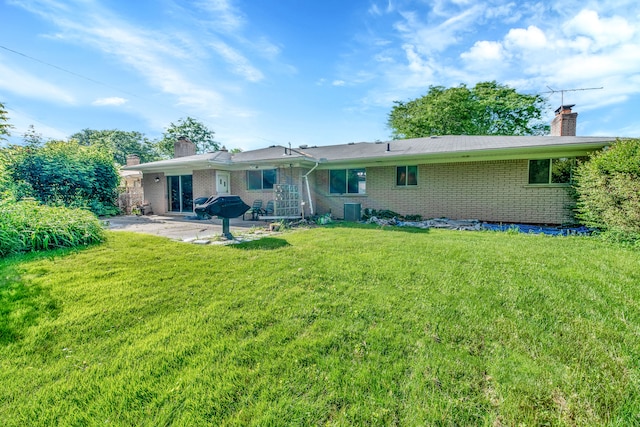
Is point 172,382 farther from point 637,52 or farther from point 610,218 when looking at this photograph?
point 637,52

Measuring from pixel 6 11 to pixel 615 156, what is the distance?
50.9 ft

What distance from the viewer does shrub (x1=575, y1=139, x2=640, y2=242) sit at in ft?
18.7

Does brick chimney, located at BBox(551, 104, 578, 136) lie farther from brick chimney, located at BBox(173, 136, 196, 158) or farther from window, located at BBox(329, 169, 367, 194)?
brick chimney, located at BBox(173, 136, 196, 158)

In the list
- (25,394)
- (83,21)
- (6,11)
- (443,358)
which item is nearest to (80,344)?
(25,394)

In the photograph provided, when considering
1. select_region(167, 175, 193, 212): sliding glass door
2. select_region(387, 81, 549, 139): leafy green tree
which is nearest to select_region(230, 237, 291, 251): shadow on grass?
select_region(167, 175, 193, 212): sliding glass door

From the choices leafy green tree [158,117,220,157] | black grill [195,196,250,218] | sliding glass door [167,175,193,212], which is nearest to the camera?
black grill [195,196,250,218]

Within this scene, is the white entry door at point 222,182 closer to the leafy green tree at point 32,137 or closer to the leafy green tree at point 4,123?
the leafy green tree at point 4,123

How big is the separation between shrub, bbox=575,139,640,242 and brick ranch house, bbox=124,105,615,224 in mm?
1409

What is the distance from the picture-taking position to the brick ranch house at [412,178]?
356 inches

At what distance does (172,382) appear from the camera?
2000mm

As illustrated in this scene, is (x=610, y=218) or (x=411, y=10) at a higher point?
(x=411, y=10)

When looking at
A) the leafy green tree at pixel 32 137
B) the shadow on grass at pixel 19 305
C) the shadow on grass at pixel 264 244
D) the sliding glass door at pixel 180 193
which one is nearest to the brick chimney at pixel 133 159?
the leafy green tree at pixel 32 137

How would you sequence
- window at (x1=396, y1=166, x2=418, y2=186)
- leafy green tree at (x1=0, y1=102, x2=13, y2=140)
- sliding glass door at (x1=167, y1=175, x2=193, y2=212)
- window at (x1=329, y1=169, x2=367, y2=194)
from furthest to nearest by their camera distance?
sliding glass door at (x1=167, y1=175, x2=193, y2=212) < window at (x1=329, y1=169, x2=367, y2=194) < window at (x1=396, y1=166, x2=418, y2=186) < leafy green tree at (x1=0, y1=102, x2=13, y2=140)

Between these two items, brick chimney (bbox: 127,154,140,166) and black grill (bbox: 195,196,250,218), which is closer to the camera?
black grill (bbox: 195,196,250,218)
